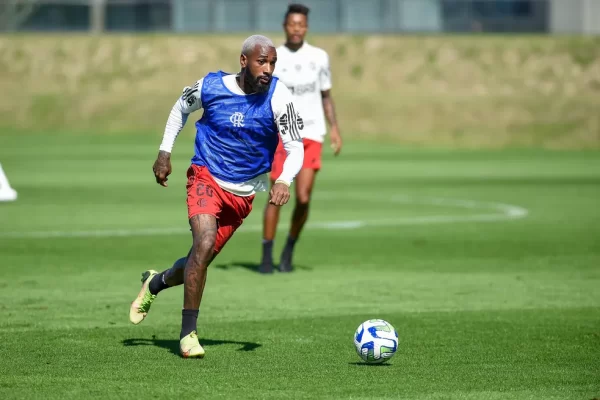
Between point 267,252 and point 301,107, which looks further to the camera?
point 301,107

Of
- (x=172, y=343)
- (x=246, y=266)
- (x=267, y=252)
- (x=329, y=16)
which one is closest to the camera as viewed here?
(x=172, y=343)

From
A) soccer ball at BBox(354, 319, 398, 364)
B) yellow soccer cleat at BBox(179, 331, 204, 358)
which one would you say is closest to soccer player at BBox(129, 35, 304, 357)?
yellow soccer cleat at BBox(179, 331, 204, 358)

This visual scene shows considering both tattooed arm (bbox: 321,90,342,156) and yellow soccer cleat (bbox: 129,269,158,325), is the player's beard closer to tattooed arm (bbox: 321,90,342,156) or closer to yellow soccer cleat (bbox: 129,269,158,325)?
yellow soccer cleat (bbox: 129,269,158,325)

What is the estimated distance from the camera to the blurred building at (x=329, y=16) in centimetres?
5516

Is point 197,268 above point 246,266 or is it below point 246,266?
above

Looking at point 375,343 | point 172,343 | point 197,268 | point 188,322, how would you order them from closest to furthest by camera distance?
1. point 375,343
2. point 188,322
3. point 197,268
4. point 172,343

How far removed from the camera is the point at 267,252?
1362cm

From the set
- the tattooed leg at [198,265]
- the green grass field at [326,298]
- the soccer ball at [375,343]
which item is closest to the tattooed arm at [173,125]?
the tattooed leg at [198,265]

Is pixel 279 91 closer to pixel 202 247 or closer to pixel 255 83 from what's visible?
pixel 255 83

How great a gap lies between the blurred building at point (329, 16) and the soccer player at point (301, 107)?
135 feet

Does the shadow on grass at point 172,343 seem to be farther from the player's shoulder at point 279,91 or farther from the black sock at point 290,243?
the black sock at point 290,243

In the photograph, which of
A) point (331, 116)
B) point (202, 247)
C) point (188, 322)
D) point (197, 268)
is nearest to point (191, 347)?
point (188, 322)

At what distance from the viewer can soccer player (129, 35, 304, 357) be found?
8.67 meters

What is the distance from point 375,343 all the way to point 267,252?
18.0 ft
